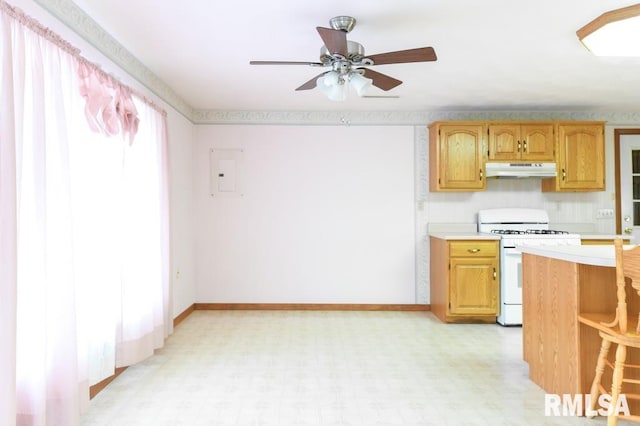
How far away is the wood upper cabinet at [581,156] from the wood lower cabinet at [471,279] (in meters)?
1.28

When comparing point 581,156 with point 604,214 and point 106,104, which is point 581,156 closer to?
point 604,214

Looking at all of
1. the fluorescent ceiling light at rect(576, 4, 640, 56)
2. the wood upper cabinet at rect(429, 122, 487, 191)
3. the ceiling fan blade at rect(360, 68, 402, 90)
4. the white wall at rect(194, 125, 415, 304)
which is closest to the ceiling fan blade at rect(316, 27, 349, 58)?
the ceiling fan blade at rect(360, 68, 402, 90)

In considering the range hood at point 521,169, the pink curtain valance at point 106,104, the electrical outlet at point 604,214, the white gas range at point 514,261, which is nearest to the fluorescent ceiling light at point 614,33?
the range hood at point 521,169

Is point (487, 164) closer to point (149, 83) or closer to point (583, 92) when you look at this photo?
point (583, 92)

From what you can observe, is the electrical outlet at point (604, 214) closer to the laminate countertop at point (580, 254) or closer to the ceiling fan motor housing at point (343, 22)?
the laminate countertop at point (580, 254)

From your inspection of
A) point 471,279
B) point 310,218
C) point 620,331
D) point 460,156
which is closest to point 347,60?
point 620,331

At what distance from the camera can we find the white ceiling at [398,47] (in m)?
2.62

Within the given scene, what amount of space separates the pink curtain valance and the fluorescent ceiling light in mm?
3236

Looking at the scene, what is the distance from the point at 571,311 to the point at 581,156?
308 centimetres

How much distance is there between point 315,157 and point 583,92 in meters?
3.01

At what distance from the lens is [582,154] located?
4867 mm

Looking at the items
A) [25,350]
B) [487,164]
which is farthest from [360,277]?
[25,350]

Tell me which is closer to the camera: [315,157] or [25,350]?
[25,350]

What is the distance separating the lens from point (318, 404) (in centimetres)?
265
